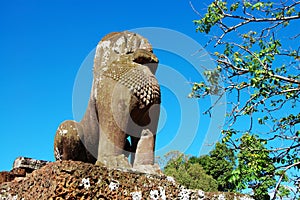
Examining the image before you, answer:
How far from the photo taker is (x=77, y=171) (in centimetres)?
225

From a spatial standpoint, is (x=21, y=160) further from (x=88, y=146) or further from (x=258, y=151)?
(x=258, y=151)

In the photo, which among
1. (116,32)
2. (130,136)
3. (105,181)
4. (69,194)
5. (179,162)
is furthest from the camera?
(179,162)

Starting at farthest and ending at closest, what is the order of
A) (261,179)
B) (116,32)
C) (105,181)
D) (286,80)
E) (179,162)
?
(179,162) < (286,80) < (261,179) < (116,32) < (105,181)

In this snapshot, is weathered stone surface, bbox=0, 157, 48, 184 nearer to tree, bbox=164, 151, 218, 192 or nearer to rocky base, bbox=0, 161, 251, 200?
rocky base, bbox=0, 161, 251, 200

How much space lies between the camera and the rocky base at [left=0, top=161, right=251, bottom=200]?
2.20 meters

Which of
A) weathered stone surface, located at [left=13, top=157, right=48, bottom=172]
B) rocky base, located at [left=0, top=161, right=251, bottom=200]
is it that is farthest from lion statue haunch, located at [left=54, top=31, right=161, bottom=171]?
rocky base, located at [left=0, top=161, right=251, bottom=200]

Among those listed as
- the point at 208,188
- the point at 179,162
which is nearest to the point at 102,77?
the point at 208,188

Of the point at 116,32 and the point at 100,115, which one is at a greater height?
the point at 116,32

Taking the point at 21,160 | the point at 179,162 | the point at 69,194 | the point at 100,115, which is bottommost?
the point at 69,194

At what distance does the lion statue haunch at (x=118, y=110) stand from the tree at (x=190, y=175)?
2559cm

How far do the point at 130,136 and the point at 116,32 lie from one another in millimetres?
1423

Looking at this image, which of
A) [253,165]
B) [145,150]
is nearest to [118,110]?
[145,150]

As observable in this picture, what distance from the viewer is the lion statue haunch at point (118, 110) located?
387 centimetres

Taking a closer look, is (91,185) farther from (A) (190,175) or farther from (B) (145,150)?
(A) (190,175)
